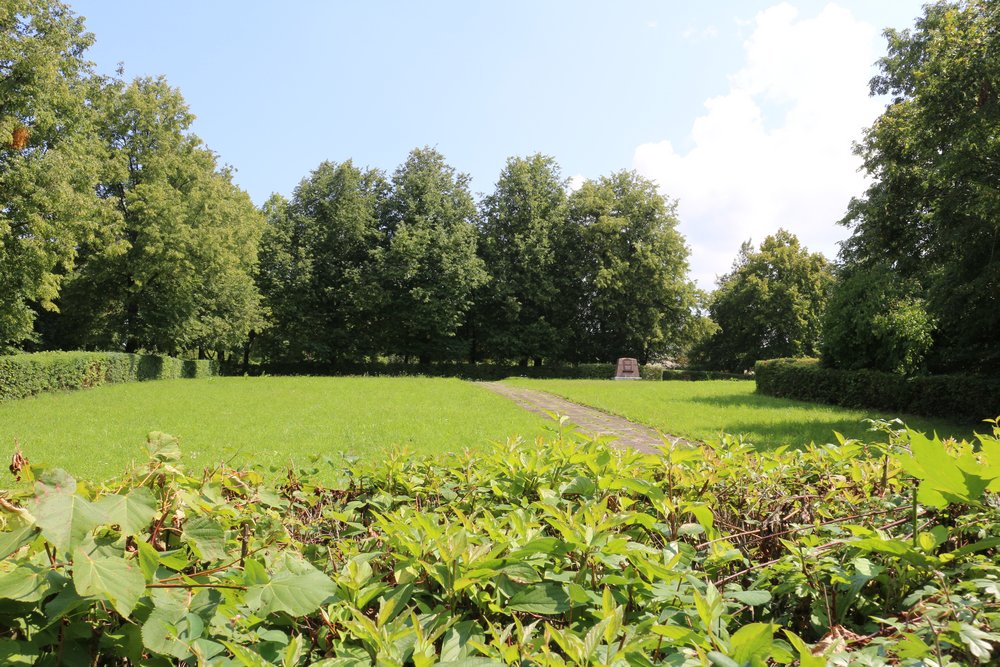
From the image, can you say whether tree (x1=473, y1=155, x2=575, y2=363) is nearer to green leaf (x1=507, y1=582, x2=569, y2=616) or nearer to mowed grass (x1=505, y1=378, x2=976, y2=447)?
mowed grass (x1=505, y1=378, x2=976, y2=447)

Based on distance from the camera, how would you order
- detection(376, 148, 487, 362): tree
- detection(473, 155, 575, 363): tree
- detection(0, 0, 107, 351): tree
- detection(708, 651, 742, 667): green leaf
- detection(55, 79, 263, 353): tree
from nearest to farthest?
detection(708, 651, 742, 667): green leaf, detection(0, 0, 107, 351): tree, detection(55, 79, 263, 353): tree, detection(376, 148, 487, 362): tree, detection(473, 155, 575, 363): tree

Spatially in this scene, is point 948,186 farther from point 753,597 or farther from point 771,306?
point 771,306

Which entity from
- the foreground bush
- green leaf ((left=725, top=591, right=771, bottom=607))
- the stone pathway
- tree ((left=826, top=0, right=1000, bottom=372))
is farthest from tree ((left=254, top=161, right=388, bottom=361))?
green leaf ((left=725, top=591, right=771, bottom=607))

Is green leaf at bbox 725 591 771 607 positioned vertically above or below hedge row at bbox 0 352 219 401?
above

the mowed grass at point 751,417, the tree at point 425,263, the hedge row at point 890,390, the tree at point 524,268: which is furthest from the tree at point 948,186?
the tree at point 425,263

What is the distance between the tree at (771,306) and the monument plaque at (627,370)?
1277 cm

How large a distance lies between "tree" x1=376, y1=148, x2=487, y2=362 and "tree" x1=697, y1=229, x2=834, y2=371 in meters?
22.1

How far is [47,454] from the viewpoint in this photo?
950 cm

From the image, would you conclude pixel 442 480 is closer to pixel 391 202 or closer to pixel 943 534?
pixel 943 534

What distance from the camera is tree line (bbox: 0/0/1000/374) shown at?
14.5 meters

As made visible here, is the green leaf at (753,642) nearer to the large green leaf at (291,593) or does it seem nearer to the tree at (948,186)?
the large green leaf at (291,593)

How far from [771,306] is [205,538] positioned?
53.1 meters

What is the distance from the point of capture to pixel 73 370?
21500 mm

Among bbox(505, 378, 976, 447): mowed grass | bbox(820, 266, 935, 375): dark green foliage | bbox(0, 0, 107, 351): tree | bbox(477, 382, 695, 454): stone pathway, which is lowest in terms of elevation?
bbox(477, 382, 695, 454): stone pathway
